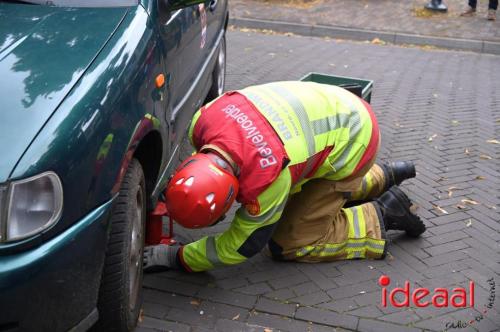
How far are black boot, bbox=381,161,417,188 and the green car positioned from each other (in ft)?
5.03

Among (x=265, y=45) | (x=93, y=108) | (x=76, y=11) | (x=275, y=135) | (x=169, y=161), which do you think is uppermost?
(x=76, y=11)

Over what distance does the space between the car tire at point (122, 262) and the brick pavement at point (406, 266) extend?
350mm

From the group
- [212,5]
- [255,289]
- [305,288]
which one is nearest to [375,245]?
[305,288]

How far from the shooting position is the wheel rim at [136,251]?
2.79 meters

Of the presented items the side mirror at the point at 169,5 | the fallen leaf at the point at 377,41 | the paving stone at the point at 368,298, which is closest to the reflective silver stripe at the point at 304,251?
the paving stone at the point at 368,298

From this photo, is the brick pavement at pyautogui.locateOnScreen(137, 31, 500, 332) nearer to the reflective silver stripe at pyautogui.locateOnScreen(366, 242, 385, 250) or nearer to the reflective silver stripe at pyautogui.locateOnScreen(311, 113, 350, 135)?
the reflective silver stripe at pyautogui.locateOnScreen(366, 242, 385, 250)

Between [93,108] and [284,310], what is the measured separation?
1428 mm

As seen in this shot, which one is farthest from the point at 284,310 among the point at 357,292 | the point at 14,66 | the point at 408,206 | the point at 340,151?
the point at 14,66

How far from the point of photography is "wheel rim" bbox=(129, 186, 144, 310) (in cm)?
279

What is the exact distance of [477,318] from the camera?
3.14 m

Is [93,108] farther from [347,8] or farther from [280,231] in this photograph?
[347,8]

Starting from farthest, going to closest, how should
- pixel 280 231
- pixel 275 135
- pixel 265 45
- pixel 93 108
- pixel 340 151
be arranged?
pixel 265 45 < pixel 280 231 < pixel 340 151 < pixel 275 135 < pixel 93 108

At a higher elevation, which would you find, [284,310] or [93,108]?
[93,108]

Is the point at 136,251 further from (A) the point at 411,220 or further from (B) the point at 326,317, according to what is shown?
(A) the point at 411,220
